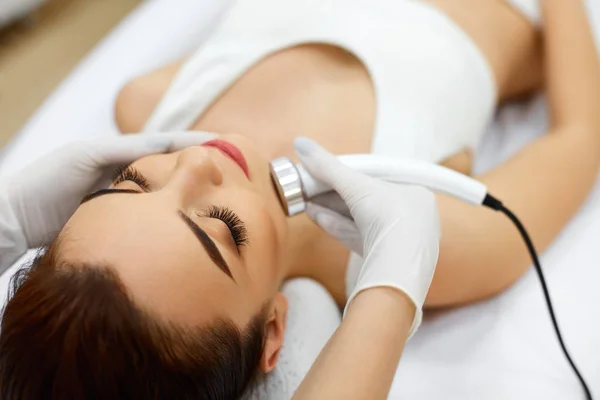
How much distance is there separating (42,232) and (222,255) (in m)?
0.44

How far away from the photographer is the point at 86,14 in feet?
7.98

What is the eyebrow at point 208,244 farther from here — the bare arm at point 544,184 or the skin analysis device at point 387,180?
the bare arm at point 544,184

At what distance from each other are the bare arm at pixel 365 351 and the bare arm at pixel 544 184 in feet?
0.87

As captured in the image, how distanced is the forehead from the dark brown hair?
2 centimetres

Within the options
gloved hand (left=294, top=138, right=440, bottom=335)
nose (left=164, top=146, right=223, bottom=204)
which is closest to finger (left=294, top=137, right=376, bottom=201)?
gloved hand (left=294, top=138, right=440, bottom=335)

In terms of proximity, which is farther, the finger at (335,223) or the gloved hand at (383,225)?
the finger at (335,223)

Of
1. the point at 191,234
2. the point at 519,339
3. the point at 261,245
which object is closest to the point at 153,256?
the point at 191,234

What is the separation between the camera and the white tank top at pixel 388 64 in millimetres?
1052

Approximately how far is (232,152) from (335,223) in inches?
7.3

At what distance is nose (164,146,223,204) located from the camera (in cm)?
71

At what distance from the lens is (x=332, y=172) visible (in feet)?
2.57

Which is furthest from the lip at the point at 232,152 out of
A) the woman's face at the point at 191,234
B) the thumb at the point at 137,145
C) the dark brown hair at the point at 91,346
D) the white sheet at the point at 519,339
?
the white sheet at the point at 519,339

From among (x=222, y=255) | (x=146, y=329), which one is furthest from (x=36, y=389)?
(x=222, y=255)

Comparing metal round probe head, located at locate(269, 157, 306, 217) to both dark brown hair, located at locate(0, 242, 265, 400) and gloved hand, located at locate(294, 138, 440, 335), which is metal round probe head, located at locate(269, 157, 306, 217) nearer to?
gloved hand, located at locate(294, 138, 440, 335)
